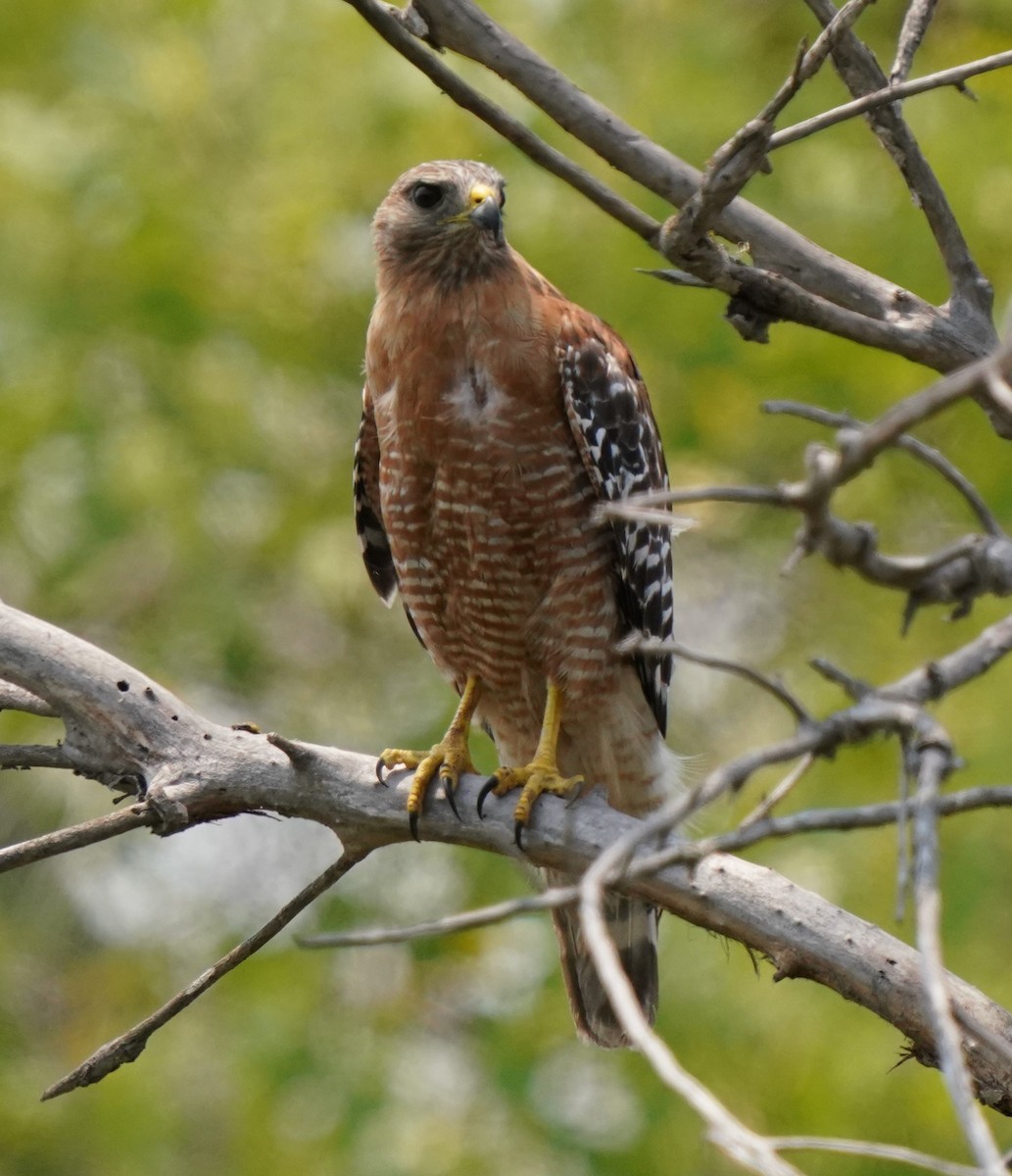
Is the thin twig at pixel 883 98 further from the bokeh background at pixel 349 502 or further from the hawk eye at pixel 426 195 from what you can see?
the bokeh background at pixel 349 502

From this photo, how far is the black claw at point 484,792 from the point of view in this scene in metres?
4.33

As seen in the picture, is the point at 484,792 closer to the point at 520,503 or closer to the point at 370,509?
the point at 520,503

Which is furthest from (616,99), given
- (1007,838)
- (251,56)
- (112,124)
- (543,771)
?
(543,771)

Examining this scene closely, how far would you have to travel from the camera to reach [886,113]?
10.8ft

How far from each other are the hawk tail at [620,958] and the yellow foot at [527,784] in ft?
1.76

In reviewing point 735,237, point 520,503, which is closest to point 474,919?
point 735,237

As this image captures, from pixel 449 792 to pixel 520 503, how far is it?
0.97 m

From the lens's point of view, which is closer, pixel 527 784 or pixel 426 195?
pixel 527 784

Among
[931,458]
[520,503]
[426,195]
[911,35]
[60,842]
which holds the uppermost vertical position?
[911,35]

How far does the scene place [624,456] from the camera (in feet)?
16.2

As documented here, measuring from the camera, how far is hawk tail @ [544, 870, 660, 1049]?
16.7 feet

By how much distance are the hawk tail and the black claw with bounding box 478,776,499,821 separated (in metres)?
0.68

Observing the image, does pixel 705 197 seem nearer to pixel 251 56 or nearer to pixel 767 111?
pixel 767 111

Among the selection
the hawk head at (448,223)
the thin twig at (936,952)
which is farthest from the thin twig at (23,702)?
the thin twig at (936,952)
